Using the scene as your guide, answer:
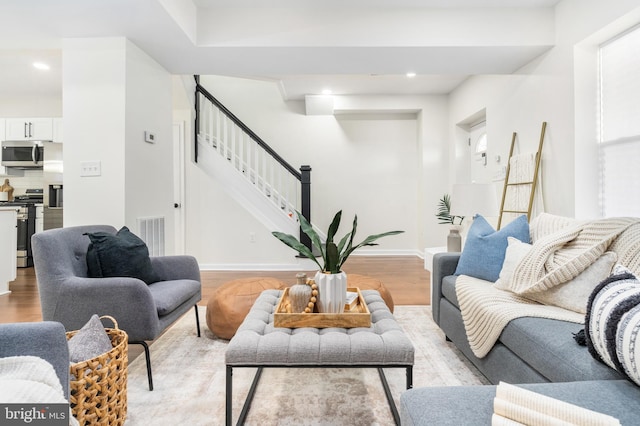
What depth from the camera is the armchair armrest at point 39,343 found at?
1.00 meters

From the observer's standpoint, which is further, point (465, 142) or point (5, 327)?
point (465, 142)

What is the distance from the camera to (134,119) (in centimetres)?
302

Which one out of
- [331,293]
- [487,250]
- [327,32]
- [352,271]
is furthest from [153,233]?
[487,250]

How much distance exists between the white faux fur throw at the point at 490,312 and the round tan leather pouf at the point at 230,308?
1.36m

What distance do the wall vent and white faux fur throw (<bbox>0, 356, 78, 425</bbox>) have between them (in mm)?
2300

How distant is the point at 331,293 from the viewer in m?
1.75

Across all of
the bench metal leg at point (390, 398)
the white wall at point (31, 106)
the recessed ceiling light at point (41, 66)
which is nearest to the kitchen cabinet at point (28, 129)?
the white wall at point (31, 106)

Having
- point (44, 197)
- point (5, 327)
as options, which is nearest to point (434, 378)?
point (5, 327)

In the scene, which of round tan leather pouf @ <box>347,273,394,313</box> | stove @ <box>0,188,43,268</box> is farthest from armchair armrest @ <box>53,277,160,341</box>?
stove @ <box>0,188,43,268</box>

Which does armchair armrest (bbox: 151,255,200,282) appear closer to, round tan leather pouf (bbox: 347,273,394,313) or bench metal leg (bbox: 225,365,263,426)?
bench metal leg (bbox: 225,365,263,426)

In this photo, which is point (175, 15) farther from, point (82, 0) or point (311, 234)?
point (311, 234)

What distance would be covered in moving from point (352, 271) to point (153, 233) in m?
2.69

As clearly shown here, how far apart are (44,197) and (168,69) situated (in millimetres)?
3778

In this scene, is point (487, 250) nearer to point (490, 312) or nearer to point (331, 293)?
point (490, 312)
